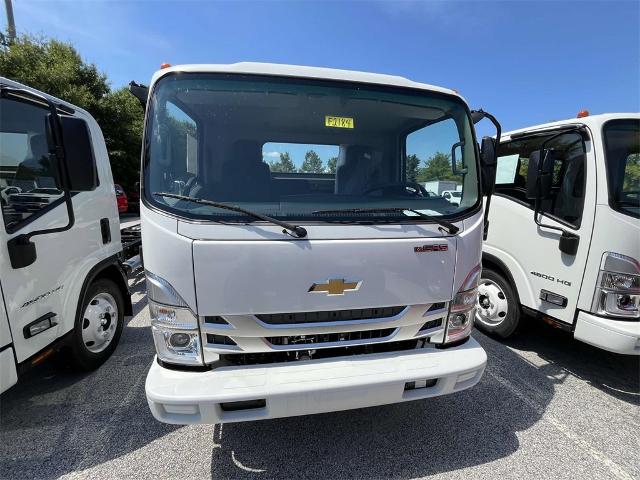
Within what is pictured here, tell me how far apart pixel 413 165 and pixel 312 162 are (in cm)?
75

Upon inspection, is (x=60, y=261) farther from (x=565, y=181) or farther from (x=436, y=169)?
(x=565, y=181)

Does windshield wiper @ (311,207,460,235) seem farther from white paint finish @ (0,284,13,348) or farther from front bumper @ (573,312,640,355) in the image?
white paint finish @ (0,284,13,348)

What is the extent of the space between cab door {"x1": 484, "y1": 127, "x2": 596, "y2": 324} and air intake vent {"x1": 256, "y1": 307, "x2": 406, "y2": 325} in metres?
1.99

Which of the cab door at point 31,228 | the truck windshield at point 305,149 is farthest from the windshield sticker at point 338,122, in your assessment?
the cab door at point 31,228

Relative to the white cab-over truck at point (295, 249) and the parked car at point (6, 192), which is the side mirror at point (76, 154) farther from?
the parked car at point (6, 192)

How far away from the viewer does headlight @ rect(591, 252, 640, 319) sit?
2.84 m

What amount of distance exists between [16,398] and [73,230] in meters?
1.47

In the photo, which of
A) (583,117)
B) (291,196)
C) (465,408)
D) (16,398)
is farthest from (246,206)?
(583,117)

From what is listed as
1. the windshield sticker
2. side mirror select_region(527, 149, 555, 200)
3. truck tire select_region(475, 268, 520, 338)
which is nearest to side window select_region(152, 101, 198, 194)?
the windshield sticker

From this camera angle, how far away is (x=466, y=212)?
2334 millimetres

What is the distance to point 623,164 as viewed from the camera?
305 centimetres

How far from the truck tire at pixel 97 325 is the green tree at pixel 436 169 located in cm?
305

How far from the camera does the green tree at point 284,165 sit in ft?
7.61

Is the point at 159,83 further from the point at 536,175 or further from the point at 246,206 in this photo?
the point at 536,175
